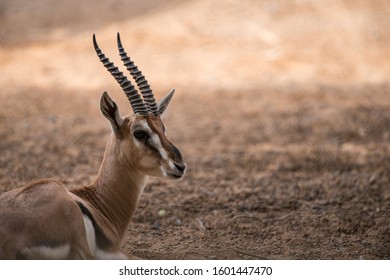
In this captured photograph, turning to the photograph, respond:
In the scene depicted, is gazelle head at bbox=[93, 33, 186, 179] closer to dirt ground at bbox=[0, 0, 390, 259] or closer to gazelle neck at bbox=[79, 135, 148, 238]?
gazelle neck at bbox=[79, 135, 148, 238]

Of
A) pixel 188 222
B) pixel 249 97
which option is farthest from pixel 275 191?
pixel 249 97

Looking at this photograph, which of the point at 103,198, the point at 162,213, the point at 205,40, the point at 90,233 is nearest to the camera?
the point at 90,233

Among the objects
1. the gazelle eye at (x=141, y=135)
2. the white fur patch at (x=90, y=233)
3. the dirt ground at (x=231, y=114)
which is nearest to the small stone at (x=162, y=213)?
the dirt ground at (x=231, y=114)

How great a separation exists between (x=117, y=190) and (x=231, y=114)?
19.4 feet

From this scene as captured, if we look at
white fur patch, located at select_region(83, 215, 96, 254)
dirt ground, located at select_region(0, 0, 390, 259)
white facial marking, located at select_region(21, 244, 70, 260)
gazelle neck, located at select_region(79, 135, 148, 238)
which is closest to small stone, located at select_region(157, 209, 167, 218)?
dirt ground, located at select_region(0, 0, 390, 259)

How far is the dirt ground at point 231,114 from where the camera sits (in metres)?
7.70

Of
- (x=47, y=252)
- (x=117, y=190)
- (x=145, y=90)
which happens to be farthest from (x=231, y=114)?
(x=47, y=252)

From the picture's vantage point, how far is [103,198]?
6445mm

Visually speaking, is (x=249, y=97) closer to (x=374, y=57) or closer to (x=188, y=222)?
(x=374, y=57)

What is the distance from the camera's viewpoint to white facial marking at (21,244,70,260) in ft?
17.6

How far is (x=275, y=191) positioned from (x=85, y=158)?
2.74 meters

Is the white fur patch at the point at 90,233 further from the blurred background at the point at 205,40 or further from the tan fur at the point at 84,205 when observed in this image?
the blurred background at the point at 205,40

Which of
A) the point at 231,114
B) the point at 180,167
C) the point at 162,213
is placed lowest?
the point at 231,114

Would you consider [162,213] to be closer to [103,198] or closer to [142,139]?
[103,198]
